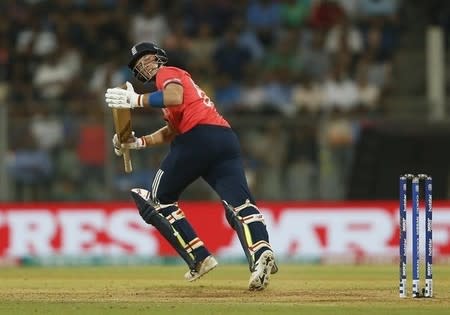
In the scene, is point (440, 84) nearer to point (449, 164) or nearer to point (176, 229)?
point (449, 164)

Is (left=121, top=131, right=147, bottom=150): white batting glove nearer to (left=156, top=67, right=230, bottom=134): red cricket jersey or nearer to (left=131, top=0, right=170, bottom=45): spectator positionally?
(left=156, top=67, right=230, bottom=134): red cricket jersey

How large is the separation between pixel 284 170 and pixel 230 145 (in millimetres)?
6116

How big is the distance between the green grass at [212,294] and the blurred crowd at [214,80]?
305 cm

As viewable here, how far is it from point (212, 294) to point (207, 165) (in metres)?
1.00

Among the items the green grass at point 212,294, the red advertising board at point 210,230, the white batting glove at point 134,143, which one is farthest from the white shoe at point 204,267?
the red advertising board at point 210,230

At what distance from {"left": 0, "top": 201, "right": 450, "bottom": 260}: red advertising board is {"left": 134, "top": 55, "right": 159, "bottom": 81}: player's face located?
617cm

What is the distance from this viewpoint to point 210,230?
16.3 m

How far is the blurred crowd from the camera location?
16203 mm

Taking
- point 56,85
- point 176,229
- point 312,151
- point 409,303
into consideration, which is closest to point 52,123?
point 56,85

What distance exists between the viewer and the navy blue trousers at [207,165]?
993 centimetres

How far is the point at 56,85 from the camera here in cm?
1816

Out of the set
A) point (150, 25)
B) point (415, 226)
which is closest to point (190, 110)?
point (415, 226)

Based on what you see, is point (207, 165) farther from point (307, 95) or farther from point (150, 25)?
point (150, 25)

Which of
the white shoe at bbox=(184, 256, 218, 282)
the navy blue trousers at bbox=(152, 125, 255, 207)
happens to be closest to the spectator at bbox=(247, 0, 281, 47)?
the navy blue trousers at bbox=(152, 125, 255, 207)
